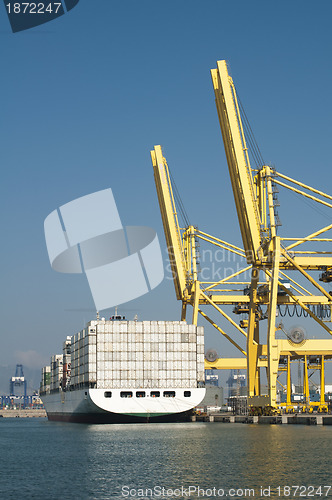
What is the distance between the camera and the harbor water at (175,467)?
29.8 metres

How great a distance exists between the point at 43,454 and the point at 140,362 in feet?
128

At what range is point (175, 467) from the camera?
122ft

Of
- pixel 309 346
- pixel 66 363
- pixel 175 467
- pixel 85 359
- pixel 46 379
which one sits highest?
pixel 309 346

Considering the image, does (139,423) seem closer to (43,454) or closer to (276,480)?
(43,454)

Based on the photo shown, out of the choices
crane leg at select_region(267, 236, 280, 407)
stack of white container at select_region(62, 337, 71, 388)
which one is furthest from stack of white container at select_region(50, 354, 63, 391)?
crane leg at select_region(267, 236, 280, 407)

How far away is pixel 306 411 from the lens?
279ft

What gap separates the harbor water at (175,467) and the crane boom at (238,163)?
65.0ft

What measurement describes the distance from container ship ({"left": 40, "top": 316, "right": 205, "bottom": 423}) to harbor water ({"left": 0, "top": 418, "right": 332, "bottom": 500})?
26.8 meters

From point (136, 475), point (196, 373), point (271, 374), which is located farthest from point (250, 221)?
point (136, 475)

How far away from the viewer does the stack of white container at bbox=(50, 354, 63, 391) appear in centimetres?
11477

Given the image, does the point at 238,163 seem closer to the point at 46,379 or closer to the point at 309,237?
the point at 309,237

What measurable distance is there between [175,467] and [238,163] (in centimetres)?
3739

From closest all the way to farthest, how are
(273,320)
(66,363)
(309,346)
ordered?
(273,320) → (309,346) → (66,363)

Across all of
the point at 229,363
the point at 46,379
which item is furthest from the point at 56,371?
the point at 229,363
